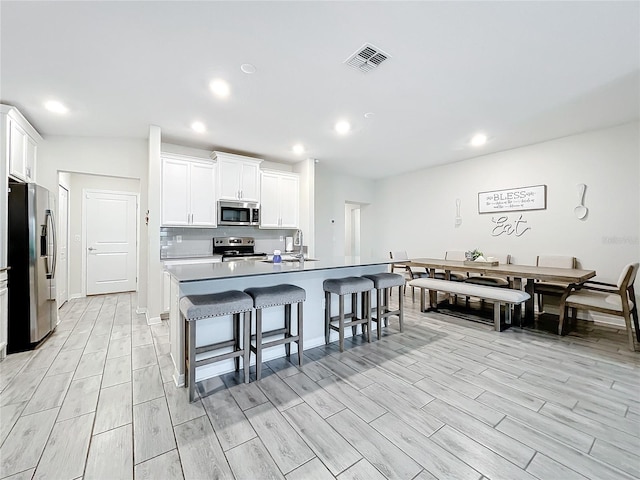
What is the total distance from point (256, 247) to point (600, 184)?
5.52 metres

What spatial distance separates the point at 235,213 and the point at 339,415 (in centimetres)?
374

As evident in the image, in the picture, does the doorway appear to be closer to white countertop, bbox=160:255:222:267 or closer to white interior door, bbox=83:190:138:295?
white countertop, bbox=160:255:222:267

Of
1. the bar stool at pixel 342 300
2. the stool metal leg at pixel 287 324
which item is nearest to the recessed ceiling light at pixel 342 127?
the bar stool at pixel 342 300

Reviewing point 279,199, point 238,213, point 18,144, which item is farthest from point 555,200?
point 18,144

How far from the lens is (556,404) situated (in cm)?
194

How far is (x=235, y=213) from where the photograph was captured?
4.79 meters

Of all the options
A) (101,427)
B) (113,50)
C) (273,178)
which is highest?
(113,50)

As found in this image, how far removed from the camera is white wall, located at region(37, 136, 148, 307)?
373cm

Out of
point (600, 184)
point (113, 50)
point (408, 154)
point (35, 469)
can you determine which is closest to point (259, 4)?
point (113, 50)

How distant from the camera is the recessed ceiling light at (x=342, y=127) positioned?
12.2 feet

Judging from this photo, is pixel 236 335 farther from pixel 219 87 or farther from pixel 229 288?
pixel 219 87

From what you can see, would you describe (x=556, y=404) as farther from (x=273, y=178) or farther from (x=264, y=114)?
(x=273, y=178)

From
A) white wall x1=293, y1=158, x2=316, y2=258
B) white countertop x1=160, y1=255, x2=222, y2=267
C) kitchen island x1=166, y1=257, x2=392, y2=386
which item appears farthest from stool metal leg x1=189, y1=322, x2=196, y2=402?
white wall x1=293, y1=158, x2=316, y2=258

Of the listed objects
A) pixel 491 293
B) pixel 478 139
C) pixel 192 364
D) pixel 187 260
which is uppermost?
pixel 478 139
